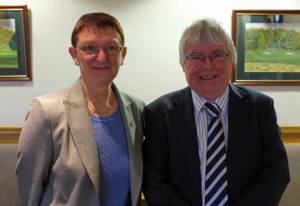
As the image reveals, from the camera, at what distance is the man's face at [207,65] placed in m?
1.49

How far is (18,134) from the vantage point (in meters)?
2.55

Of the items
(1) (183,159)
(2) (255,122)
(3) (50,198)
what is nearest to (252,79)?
(2) (255,122)

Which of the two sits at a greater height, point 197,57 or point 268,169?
point 197,57

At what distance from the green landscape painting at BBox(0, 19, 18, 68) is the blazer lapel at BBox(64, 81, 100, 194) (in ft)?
3.96

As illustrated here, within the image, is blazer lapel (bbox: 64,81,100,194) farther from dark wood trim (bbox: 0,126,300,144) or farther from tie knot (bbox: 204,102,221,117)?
dark wood trim (bbox: 0,126,300,144)

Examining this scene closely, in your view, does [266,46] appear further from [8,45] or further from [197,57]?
[8,45]

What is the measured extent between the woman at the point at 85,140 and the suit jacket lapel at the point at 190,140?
19 cm

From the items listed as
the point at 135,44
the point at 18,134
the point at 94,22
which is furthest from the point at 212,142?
the point at 18,134

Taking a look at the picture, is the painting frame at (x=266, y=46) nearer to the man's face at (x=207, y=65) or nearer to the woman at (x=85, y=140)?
the man's face at (x=207, y=65)

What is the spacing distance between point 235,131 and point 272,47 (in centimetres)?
118

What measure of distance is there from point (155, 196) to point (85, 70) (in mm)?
580

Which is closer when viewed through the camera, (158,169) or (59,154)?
(59,154)

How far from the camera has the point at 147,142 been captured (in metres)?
1.64

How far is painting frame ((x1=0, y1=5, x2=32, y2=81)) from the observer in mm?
2459
